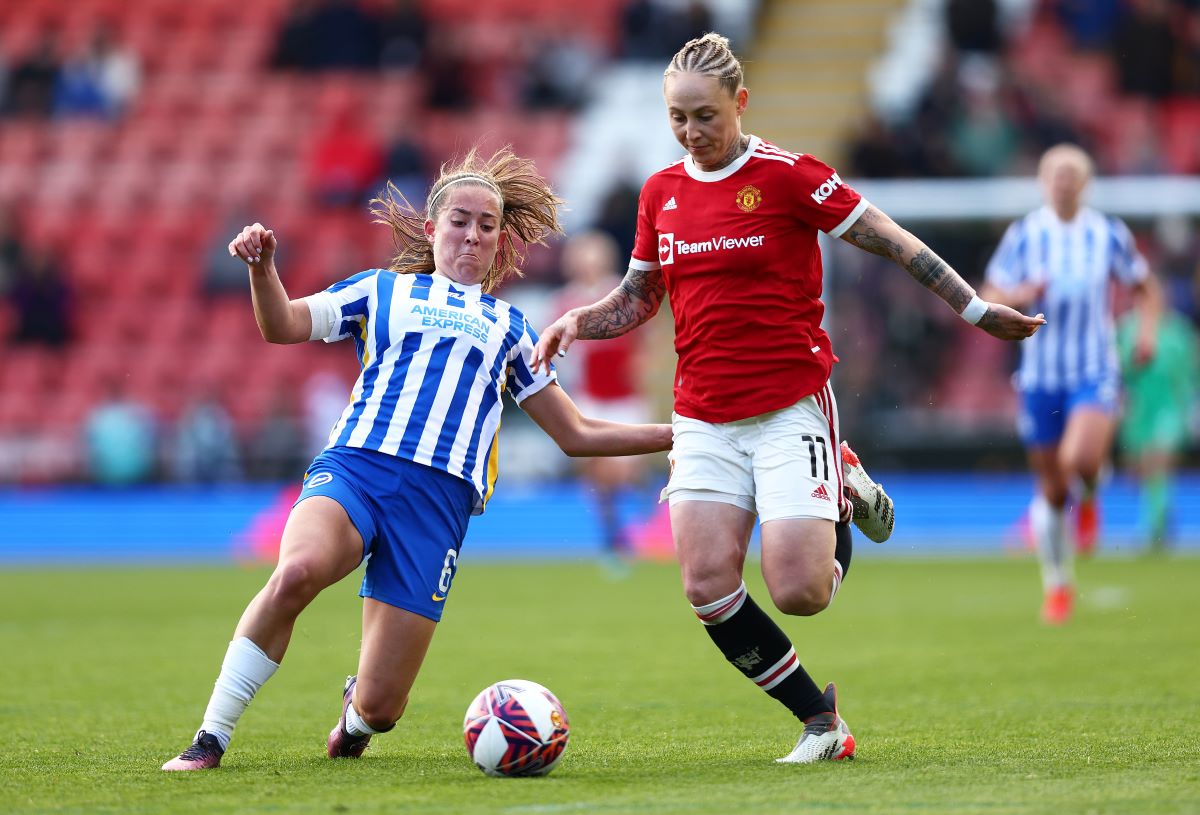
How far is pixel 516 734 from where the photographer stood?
4.82m

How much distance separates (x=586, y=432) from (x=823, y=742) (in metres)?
1.25

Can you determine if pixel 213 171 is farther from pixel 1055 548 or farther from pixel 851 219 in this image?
pixel 851 219

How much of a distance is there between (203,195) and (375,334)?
54.7 ft

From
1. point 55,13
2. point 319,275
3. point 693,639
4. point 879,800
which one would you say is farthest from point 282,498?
point 879,800

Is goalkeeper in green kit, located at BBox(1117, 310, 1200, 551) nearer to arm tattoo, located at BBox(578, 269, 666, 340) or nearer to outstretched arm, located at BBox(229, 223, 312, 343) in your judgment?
arm tattoo, located at BBox(578, 269, 666, 340)

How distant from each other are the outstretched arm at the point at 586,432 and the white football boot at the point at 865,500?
596mm

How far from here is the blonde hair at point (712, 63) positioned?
17.0ft

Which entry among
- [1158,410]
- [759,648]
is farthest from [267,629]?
[1158,410]

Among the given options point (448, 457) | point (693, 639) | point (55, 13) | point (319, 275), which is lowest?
point (693, 639)

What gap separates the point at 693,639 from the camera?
29.6ft

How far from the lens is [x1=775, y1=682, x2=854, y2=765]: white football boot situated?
507 centimetres

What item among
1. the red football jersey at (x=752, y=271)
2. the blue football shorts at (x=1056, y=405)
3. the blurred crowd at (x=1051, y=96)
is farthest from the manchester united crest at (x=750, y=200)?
the blurred crowd at (x=1051, y=96)

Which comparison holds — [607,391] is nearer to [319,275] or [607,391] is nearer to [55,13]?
[319,275]

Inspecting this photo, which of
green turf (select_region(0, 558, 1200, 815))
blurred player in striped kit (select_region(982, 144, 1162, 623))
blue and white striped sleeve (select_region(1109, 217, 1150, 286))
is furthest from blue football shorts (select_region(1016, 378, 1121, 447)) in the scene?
green turf (select_region(0, 558, 1200, 815))
